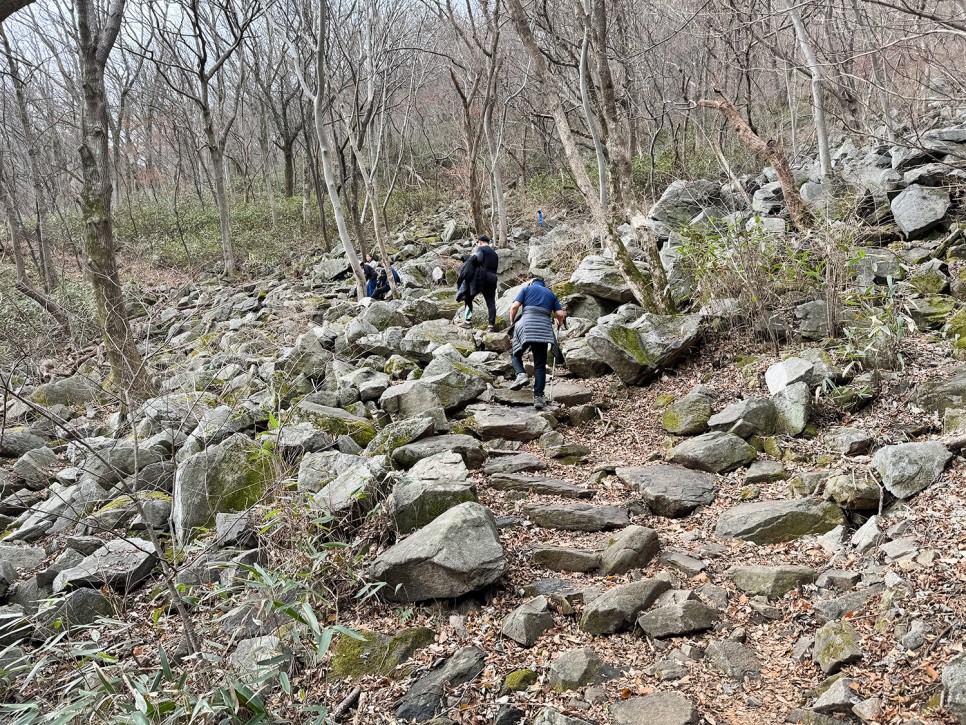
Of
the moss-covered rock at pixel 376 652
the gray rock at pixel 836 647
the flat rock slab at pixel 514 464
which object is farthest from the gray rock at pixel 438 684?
the flat rock slab at pixel 514 464

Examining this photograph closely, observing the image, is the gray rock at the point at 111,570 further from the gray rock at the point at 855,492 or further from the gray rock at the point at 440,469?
the gray rock at the point at 855,492

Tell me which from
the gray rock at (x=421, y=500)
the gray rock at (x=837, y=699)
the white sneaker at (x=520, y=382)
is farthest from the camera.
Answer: the white sneaker at (x=520, y=382)

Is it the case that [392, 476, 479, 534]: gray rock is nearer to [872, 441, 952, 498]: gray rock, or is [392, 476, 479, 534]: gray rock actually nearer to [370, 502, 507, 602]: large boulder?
[370, 502, 507, 602]: large boulder

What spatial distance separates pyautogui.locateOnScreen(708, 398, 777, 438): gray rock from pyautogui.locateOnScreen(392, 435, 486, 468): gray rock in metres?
2.23

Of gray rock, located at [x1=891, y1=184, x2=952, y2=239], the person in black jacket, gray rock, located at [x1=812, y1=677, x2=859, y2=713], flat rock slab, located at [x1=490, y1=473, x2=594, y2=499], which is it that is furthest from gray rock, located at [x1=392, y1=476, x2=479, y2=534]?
gray rock, located at [x1=891, y1=184, x2=952, y2=239]

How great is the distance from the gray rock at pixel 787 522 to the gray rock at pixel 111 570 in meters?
4.08

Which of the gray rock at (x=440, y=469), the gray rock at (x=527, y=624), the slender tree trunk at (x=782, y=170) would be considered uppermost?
the slender tree trunk at (x=782, y=170)

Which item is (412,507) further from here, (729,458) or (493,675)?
(729,458)

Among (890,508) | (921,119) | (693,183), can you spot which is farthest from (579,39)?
(890,508)

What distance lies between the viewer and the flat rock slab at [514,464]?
5.96 m

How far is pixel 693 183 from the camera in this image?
1323 centimetres

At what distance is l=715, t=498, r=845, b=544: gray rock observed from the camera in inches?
177

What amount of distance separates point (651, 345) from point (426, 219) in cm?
1631

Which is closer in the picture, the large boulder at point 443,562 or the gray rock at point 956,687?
the gray rock at point 956,687
